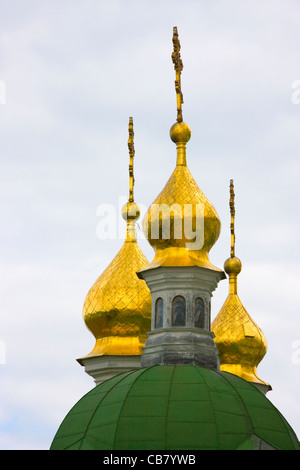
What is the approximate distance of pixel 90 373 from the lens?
3778cm

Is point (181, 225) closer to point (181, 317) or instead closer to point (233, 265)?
point (181, 317)

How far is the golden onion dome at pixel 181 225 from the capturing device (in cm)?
3216

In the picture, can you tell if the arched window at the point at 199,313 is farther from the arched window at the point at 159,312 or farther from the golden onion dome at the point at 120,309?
the golden onion dome at the point at 120,309

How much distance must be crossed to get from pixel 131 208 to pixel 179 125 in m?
6.36

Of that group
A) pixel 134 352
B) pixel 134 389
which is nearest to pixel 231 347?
pixel 134 352

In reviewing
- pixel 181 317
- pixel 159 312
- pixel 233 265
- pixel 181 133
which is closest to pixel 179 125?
pixel 181 133

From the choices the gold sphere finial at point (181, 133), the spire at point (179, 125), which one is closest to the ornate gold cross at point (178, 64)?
the spire at point (179, 125)

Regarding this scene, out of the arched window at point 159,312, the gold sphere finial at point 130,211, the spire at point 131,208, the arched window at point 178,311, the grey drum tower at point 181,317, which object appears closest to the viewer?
the grey drum tower at point 181,317

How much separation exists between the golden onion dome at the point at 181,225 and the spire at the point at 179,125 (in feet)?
3.15

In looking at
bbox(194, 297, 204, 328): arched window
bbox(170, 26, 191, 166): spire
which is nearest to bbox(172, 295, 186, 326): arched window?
bbox(194, 297, 204, 328): arched window

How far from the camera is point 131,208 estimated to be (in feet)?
130

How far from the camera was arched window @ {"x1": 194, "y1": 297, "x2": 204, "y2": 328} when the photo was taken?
31.8 metres

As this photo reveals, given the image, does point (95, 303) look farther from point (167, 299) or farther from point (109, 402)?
point (109, 402)

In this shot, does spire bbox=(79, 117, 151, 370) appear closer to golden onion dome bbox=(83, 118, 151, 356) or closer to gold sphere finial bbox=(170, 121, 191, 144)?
golden onion dome bbox=(83, 118, 151, 356)
